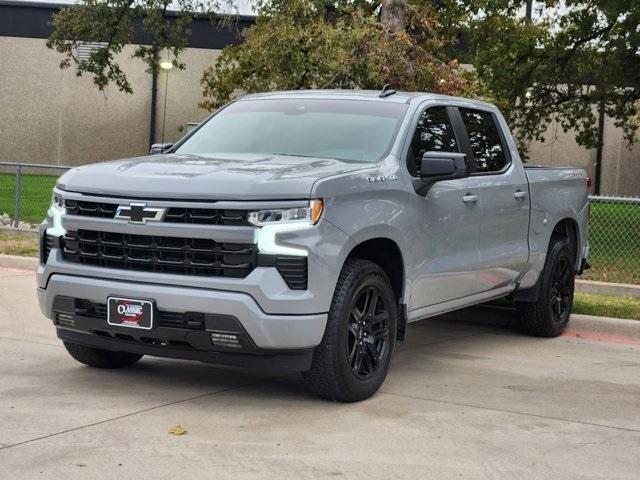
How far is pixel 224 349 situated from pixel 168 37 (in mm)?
16520

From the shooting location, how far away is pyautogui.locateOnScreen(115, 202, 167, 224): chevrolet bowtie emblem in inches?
255

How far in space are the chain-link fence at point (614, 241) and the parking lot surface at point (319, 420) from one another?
189 inches

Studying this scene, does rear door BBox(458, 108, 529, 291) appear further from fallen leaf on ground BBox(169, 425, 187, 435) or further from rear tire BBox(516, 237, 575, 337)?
fallen leaf on ground BBox(169, 425, 187, 435)

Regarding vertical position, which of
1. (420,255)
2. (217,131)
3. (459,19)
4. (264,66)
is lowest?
(420,255)

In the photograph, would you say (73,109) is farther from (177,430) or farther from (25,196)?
(177,430)

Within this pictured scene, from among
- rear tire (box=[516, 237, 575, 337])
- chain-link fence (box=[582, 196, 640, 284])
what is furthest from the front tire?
chain-link fence (box=[582, 196, 640, 284])

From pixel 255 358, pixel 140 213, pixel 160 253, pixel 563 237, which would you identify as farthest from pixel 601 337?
pixel 140 213

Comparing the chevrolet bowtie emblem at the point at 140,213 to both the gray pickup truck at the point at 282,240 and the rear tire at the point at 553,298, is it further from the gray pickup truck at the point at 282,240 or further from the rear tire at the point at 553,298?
Answer: the rear tire at the point at 553,298

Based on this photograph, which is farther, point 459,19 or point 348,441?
point 459,19

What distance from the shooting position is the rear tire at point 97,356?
751 cm

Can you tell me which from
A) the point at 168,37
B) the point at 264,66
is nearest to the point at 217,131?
the point at 264,66

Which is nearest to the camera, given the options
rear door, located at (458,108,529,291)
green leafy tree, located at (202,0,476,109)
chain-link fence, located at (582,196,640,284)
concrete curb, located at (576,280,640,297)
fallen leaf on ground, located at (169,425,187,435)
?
fallen leaf on ground, located at (169,425,187,435)

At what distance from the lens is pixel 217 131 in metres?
8.11

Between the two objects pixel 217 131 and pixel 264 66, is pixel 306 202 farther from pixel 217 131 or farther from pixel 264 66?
pixel 264 66
